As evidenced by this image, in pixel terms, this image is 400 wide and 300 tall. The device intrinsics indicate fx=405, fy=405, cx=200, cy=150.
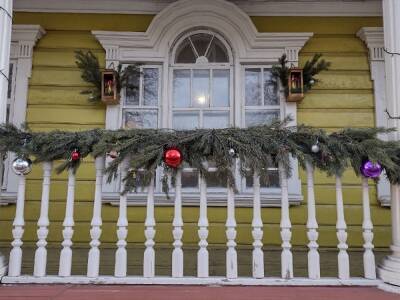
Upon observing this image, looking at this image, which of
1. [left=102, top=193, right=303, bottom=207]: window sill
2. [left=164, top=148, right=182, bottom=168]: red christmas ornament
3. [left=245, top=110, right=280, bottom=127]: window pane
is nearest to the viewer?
[left=164, top=148, right=182, bottom=168]: red christmas ornament

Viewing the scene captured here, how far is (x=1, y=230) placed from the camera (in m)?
3.94

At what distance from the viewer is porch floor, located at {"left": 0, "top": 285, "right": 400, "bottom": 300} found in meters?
2.29

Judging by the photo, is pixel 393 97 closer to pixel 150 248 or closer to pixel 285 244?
pixel 285 244

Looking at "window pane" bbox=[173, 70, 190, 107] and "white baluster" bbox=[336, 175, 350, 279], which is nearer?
"white baluster" bbox=[336, 175, 350, 279]

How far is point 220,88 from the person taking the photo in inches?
165

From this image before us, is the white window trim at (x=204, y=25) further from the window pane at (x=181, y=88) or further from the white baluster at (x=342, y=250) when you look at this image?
the white baluster at (x=342, y=250)

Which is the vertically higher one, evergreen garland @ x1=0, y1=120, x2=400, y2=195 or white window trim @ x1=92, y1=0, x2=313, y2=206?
white window trim @ x1=92, y1=0, x2=313, y2=206

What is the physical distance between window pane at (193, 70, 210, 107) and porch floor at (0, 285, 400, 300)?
216 cm

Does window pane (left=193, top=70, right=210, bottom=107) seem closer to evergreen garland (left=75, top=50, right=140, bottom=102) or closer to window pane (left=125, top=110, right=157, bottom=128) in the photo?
window pane (left=125, top=110, right=157, bottom=128)

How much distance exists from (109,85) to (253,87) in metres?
1.45

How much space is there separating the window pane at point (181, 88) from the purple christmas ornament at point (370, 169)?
209 cm

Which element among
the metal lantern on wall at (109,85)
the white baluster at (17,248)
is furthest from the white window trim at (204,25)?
the white baluster at (17,248)

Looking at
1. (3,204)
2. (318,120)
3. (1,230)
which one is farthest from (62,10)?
(318,120)

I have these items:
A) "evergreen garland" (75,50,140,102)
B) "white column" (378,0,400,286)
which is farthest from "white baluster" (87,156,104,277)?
"white column" (378,0,400,286)
